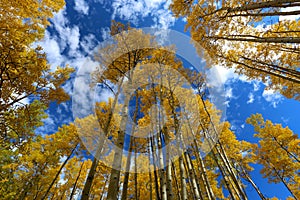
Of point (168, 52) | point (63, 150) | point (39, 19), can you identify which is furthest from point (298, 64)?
point (63, 150)

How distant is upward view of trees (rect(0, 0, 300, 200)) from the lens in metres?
4.96

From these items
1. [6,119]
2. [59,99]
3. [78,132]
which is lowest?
[6,119]

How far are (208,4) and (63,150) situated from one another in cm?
1167

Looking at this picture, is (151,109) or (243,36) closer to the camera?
Answer: (243,36)

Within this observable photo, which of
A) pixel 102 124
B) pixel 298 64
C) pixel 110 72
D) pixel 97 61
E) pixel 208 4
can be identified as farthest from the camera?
pixel 102 124

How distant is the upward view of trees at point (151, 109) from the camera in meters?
4.96

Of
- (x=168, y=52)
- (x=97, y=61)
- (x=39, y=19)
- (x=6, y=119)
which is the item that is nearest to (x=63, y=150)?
(x=6, y=119)

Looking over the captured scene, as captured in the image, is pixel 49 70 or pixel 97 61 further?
pixel 97 61

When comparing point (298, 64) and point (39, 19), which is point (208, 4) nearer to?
point (298, 64)

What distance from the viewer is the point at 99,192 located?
14.7m

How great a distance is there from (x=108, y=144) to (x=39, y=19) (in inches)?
278

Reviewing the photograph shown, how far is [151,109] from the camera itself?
26.6 ft

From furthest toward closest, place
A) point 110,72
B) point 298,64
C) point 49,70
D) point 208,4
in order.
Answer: point 110,72, point 298,64, point 49,70, point 208,4

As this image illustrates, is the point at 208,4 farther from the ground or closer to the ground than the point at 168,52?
closer to the ground
